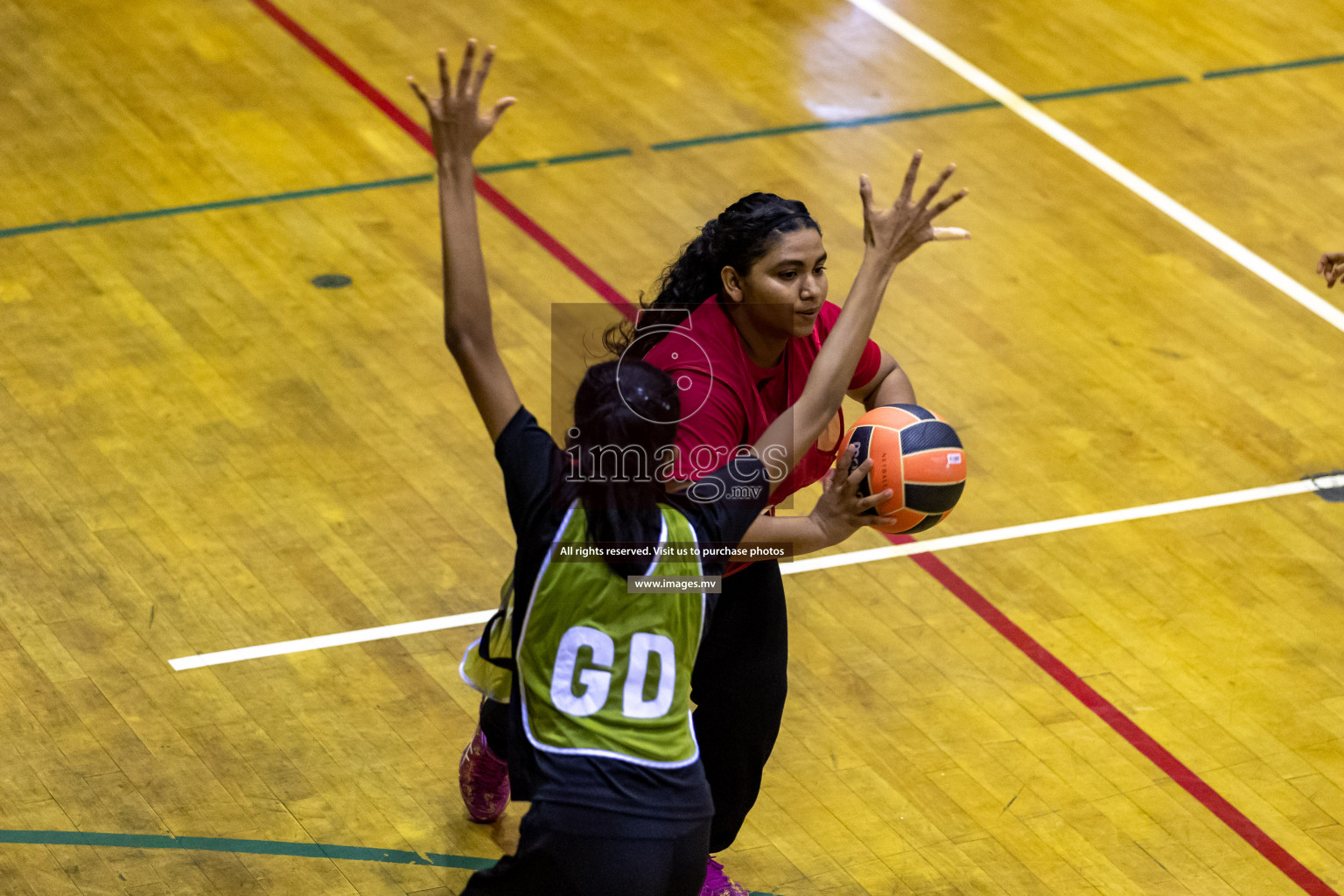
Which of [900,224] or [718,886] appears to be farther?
[718,886]

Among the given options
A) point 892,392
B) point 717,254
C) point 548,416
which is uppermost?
point 717,254

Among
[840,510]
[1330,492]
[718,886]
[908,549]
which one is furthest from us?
[1330,492]

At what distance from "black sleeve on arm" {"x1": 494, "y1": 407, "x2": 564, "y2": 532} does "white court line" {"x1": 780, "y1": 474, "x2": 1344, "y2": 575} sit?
2.93m

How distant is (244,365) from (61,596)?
1518 mm

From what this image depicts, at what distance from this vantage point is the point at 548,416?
6.70 m

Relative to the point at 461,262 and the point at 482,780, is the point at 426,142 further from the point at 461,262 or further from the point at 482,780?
the point at 461,262

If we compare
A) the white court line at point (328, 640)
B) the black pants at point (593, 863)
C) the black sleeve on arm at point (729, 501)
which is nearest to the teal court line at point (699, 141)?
the white court line at point (328, 640)

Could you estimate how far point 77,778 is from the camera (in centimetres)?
484

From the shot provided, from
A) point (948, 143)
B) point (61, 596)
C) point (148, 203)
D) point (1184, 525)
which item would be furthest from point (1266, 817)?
point (148, 203)

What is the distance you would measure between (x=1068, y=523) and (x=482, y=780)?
2.59m

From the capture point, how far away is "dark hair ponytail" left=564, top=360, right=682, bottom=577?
3180 mm

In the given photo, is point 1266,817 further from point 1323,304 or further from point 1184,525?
point 1323,304

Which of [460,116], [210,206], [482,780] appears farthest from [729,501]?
[210,206]

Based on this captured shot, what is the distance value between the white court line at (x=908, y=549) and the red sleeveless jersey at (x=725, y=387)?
1.83m
